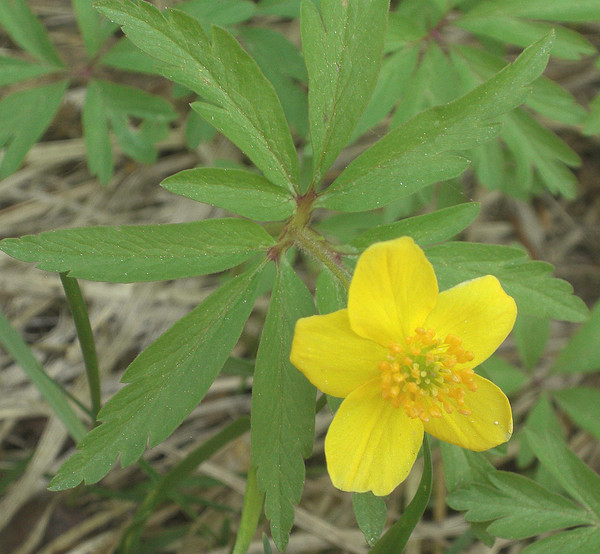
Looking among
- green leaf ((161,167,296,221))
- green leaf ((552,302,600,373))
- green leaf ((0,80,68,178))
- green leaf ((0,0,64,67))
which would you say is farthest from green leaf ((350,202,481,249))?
green leaf ((0,0,64,67))

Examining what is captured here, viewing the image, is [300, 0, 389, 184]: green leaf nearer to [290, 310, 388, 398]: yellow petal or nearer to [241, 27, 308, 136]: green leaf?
[290, 310, 388, 398]: yellow petal

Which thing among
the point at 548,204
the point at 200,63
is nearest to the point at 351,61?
the point at 200,63

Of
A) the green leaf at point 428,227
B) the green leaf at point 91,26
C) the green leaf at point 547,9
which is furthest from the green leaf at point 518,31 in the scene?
the green leaf at point 91,26

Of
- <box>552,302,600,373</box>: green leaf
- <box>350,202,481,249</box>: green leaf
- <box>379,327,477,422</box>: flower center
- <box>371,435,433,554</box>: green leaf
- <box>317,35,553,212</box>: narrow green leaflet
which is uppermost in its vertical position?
<box>317,35,553,212</box>: narrow green leaflet

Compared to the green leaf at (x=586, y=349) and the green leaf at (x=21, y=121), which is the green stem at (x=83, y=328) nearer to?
the green leaf at (x=21, y=121)

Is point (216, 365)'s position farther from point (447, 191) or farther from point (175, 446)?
point (447, 191)

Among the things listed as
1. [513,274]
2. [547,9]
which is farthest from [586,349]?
[547,9]
